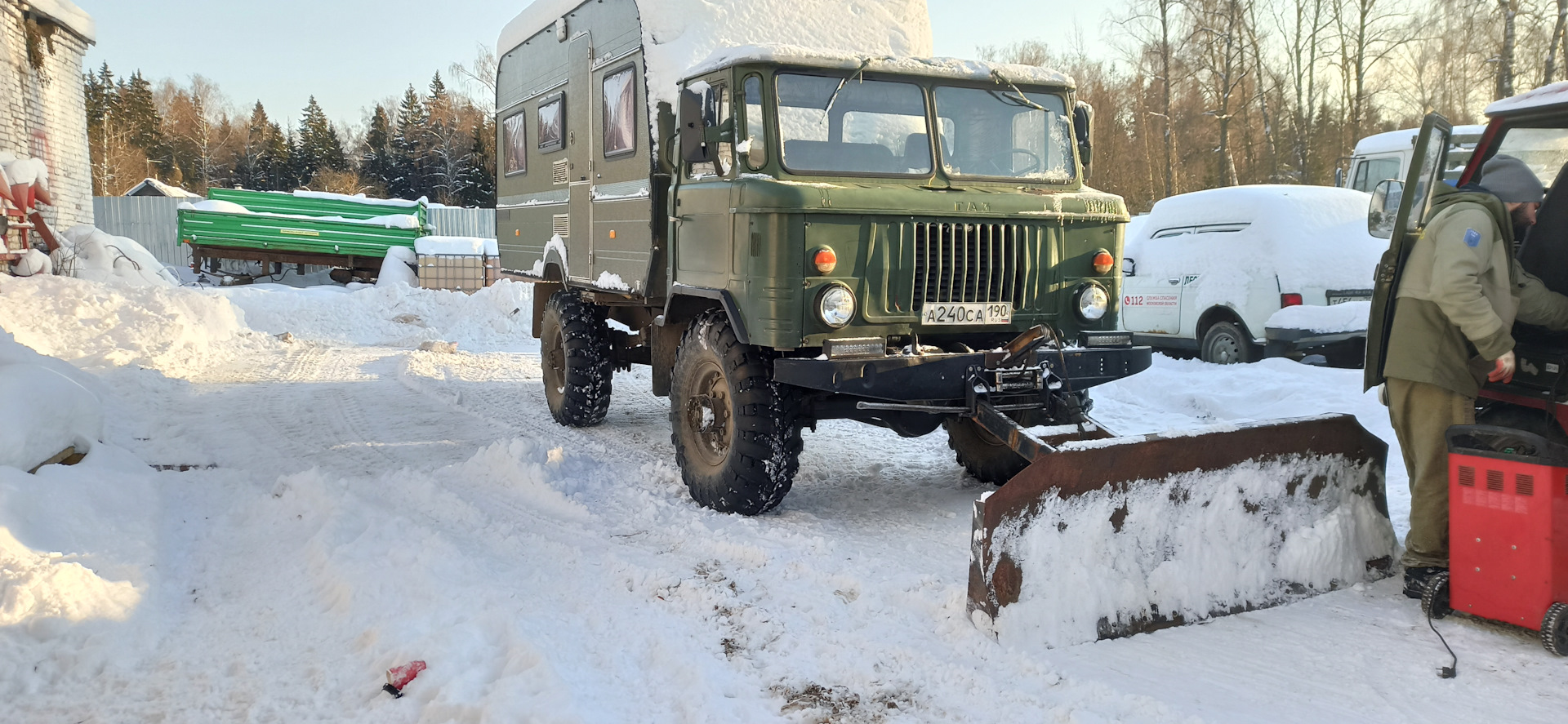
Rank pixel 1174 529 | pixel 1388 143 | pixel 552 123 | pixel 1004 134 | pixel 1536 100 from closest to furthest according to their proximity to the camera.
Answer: pixel 1174 529
pixel 1536 100
pixel 1004 134
pixel 552 123
pixel 1388 143

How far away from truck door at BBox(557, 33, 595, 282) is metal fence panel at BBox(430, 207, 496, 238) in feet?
88.3

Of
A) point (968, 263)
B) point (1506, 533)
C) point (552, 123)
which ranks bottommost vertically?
point (1506, 533)

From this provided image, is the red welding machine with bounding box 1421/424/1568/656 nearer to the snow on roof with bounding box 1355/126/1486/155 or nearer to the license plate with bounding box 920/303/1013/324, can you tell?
the license plate with bounding box 920/303/1013/324

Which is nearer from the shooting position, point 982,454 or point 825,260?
point 825,260

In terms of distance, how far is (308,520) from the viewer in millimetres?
5074

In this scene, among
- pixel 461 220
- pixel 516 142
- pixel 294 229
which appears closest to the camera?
pixel 516 142

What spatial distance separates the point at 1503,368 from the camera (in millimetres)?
4000

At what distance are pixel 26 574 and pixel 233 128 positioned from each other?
281 feet

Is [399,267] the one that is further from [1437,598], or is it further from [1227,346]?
[1437,598]

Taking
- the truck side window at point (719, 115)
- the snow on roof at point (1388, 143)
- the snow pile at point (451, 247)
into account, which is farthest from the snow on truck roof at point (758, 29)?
the snow pile at point (451, 247)

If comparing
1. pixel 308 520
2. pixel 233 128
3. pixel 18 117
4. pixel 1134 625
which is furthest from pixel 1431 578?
pixel 233 128

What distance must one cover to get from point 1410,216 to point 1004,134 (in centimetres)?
217

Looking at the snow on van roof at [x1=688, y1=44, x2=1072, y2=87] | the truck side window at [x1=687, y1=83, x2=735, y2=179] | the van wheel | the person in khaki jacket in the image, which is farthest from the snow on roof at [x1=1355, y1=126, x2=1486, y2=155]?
the truck side window at [x1=687, y1=83, x2=735, y2=179]

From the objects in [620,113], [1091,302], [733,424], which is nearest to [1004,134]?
[1091,302]
